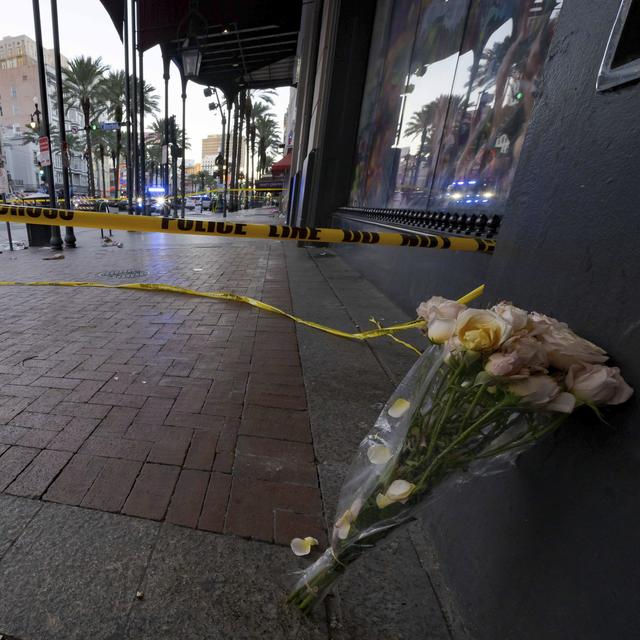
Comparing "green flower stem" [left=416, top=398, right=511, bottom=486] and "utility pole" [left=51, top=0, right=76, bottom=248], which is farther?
"utility pole" [left=51, top=0, right=76, bottom=248]

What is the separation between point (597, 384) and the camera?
78cm

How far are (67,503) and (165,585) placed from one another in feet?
2.20

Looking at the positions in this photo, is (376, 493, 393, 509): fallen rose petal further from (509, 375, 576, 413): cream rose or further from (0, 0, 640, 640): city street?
(509, 375, 576, 413): cream rose

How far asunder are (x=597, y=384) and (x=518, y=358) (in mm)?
174

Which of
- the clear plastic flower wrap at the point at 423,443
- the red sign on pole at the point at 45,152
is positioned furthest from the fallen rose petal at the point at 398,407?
the red sign on pole at the point at 45,152

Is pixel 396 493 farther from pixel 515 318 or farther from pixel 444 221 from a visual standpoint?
pixel 444 221

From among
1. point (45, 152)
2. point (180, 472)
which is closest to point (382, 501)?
point (180, 472)

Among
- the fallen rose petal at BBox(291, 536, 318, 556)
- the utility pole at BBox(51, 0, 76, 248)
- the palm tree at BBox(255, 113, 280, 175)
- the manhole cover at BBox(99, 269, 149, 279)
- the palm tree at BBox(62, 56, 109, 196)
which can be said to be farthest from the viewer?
the palm tree at BBox(255, 113, 280, 175)

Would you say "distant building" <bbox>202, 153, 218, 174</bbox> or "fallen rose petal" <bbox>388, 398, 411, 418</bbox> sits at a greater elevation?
"distant building" <bbox>202, 153, 218, 174</bbox>

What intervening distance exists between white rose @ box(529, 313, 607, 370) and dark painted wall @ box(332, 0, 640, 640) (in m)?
0.09

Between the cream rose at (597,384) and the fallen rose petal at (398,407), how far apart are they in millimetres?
412

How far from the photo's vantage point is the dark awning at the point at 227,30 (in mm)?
11977

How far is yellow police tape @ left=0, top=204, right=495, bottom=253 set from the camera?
2.73 metres

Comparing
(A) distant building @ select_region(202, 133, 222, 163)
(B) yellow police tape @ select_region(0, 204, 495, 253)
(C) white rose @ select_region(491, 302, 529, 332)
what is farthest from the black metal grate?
(A) distant building @ select_region(202, 133, 222, 163)
